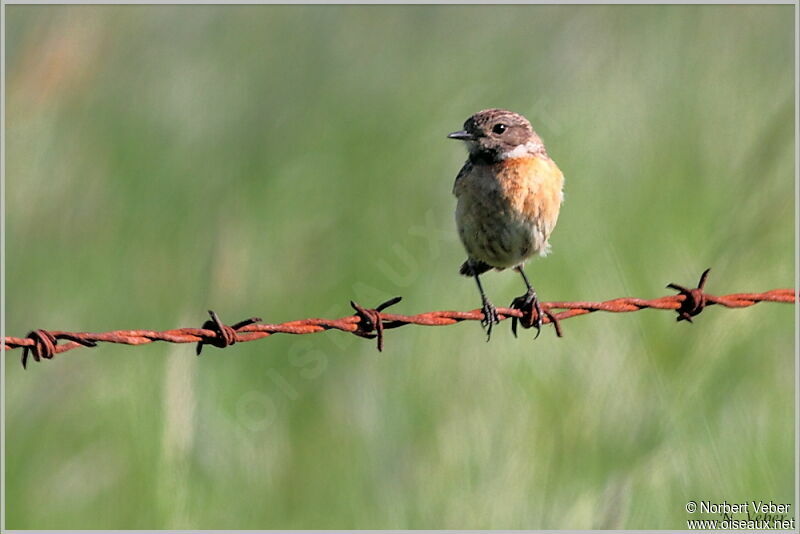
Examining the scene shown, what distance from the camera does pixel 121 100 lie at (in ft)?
20.4

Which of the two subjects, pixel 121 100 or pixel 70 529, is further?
pixel 121 100

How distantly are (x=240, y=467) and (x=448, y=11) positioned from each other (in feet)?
10.6

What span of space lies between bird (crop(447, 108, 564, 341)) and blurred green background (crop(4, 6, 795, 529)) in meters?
0.35

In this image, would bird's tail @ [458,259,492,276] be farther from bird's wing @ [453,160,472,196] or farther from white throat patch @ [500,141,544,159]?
white throat patch @ [500,141,544,159]

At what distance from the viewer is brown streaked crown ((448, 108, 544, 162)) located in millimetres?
5711

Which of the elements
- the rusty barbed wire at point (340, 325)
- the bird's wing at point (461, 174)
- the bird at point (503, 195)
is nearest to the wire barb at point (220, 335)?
the rusty barbed wire at point (340, 325)

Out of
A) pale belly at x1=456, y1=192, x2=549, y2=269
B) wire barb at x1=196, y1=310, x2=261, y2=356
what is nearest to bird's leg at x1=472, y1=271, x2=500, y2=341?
pale belly at x1=456, y1=192, x2=549, y2=269

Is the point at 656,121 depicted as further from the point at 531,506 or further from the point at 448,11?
the point at 531,506

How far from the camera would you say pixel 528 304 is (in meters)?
4.88

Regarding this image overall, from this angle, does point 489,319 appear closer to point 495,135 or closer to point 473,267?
point 473,267

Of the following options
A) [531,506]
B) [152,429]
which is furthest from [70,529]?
[531,506]

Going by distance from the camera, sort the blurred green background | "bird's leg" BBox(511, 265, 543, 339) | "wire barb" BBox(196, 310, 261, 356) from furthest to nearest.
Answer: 1. the blurred green background
2. "bird's leg" BBox(511, 265, 543, 339)
3. "wire barb" BBox(196, 310, 261, 356)

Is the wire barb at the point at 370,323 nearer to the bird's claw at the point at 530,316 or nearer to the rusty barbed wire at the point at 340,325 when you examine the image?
the rusty barbed wire at the point at 340,325

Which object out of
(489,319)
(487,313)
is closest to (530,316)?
(487,313)
